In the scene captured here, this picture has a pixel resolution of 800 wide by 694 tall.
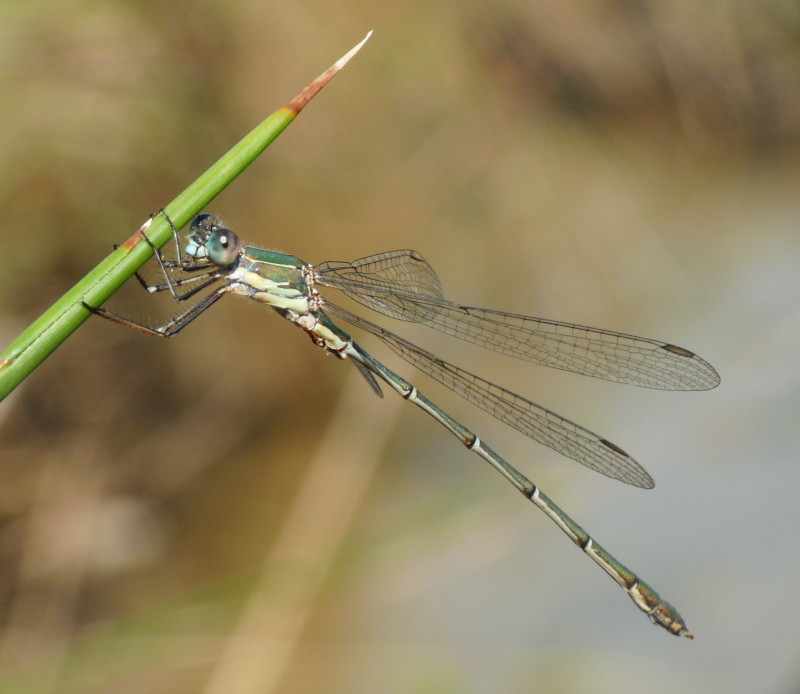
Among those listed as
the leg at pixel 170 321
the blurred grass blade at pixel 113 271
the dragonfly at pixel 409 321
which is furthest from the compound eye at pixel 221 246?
the blurred grass blade at pixel 113 271

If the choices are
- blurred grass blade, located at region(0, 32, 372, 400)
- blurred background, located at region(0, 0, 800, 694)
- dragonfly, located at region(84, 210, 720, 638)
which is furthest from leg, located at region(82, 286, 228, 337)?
blurred background, located at region(0, 0, 800, 694)

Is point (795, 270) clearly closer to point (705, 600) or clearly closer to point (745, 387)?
point (745, 387)

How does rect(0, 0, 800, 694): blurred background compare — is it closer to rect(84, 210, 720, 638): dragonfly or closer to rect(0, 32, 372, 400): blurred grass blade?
rect(84, 210, 720, 638): dragonfly

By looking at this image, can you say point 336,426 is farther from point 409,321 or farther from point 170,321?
point 170,321

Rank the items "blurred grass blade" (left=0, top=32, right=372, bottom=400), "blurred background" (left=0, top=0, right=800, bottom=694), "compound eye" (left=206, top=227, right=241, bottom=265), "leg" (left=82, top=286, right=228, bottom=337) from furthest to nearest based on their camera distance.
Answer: "blurred background" (left=0, top=0, right=800, bottom=694), "compound eye" (left=206, top=227, right=241, bottom=265), "leg" (left=82, top=286, right=228, bottom=337), "blurred grass blade" (left=0, top=32, right=372, bottom=400)

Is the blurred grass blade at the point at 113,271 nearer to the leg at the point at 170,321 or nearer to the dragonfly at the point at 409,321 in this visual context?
the leg at the point at 170,321

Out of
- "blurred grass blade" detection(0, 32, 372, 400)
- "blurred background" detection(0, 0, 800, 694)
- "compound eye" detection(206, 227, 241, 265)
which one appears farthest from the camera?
"blurred background" detection(0, 0, 800, 694)

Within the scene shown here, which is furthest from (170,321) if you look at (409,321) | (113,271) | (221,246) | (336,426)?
(336,426)
